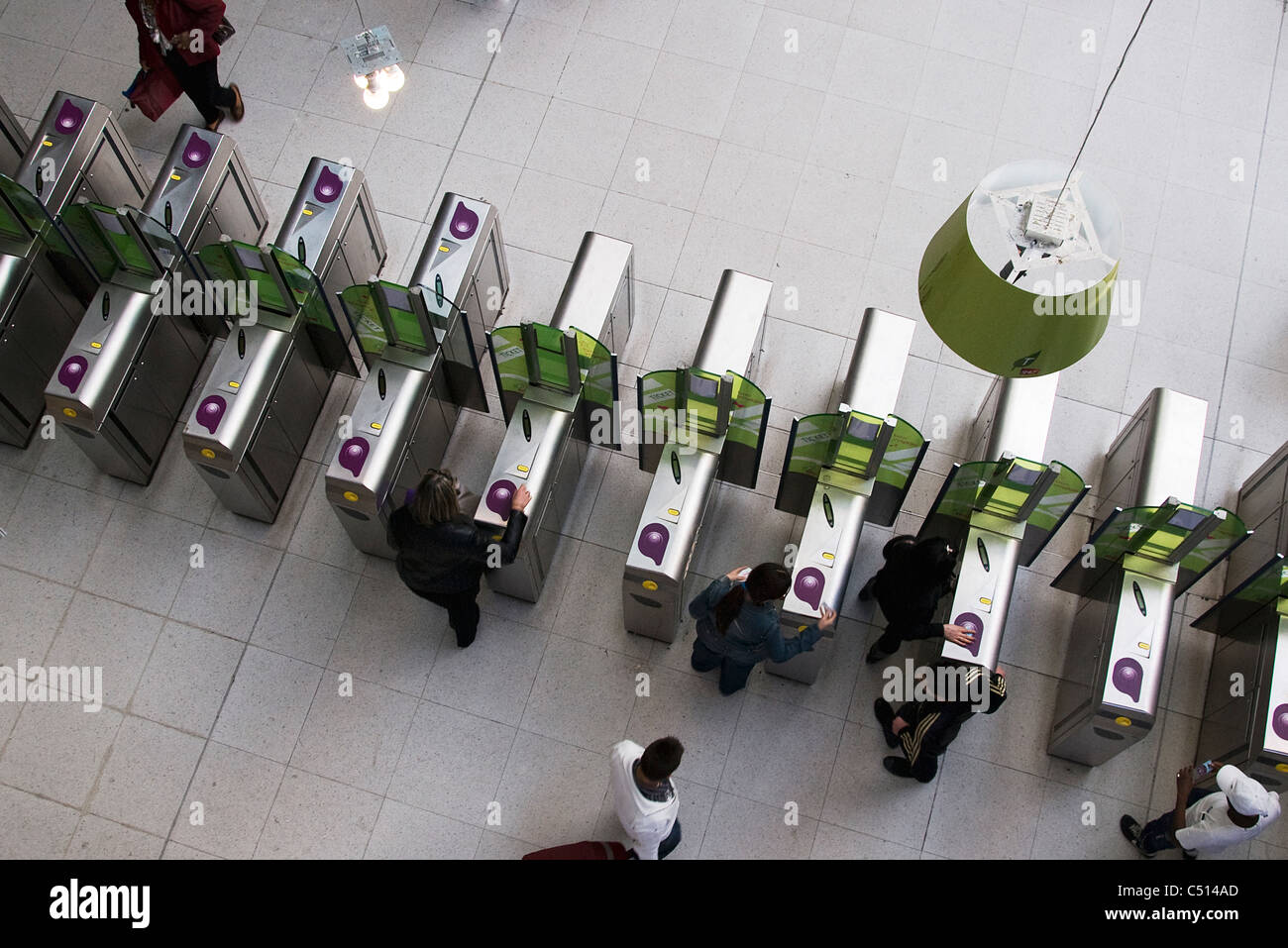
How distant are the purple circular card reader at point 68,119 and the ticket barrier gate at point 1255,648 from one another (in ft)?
23.8

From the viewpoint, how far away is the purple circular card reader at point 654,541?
5348 mm

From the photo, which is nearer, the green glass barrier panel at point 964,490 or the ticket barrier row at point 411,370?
the green glass barrier panel at point 964,490

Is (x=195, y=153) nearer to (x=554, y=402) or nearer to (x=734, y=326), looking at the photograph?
(x=554, y=402)

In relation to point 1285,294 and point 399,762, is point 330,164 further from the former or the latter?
point 1285,294

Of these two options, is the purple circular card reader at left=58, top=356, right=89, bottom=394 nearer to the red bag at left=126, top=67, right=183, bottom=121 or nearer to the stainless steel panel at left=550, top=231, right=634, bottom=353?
the red bag at left=126, top=67, right=183, bottom=121

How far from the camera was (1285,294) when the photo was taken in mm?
7168

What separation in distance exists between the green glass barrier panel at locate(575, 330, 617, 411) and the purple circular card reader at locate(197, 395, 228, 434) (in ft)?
6.48

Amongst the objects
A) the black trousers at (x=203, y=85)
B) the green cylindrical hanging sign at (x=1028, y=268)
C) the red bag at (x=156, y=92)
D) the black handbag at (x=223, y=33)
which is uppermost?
the black handbag at (x=223, y=33)

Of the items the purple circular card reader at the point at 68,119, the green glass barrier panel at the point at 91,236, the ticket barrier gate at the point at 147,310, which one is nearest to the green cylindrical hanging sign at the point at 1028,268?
the ticket barrier gate at the point at 147,310

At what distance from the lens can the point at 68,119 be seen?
6410 mm

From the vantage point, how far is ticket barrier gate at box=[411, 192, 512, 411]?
6152 millimetres

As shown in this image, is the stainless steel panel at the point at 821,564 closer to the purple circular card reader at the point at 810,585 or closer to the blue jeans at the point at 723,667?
the purple circular card reader at the point at 810,585

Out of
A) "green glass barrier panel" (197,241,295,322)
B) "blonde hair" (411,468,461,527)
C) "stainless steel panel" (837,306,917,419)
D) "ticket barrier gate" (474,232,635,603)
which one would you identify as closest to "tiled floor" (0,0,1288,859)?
"ticket barrier gate" (474,232,635,603)
